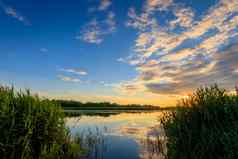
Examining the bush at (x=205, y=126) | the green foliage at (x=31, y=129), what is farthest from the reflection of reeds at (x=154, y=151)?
the green foliage at (x=31, y=129)

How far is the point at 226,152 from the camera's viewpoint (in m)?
9.91

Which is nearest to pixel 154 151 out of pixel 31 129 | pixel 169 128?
pixel 169 128

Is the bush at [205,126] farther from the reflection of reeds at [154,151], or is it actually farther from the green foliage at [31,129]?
the reflection of reeds at [154,151]

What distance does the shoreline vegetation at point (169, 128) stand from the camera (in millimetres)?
10305

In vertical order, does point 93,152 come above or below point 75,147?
below

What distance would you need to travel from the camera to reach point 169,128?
1280cm

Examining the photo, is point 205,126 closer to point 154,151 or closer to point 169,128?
point 169,128

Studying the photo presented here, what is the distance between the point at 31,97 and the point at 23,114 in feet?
4.57

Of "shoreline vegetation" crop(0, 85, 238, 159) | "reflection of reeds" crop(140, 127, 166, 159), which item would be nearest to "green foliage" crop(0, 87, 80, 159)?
"shoreline vegetation" crop(0, 85, 238, 159)

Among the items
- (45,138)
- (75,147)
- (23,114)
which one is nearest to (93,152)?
(75,147)

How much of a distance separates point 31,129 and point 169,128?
6556mm

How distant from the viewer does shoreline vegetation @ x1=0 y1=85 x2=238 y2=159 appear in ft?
33.8

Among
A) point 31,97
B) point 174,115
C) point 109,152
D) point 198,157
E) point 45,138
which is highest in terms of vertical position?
point 31,97

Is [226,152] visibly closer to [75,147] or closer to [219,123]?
[219,123]
